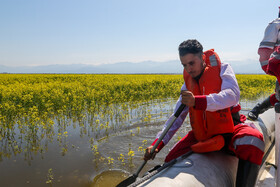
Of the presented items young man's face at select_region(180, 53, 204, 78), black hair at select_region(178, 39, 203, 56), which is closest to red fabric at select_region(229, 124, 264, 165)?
young man's face at select_region(180, 53, 204, 78)

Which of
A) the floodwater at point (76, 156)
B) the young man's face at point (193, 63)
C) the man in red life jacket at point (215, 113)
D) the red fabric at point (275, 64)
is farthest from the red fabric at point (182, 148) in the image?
the floodwater at point (76, 156)

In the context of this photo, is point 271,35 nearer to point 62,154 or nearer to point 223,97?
point 223,97

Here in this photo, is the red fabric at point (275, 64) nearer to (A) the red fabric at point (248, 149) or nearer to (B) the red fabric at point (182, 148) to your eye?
(A) the red fabric at point (248, 149)

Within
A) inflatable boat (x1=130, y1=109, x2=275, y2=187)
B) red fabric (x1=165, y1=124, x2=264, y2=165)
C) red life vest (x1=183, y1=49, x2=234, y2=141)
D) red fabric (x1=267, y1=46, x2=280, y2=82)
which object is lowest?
inflatable boat (x1=130, y1=109, x2=275, y2=187)

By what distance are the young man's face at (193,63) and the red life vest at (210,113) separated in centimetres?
6

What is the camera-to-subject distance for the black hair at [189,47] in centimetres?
178

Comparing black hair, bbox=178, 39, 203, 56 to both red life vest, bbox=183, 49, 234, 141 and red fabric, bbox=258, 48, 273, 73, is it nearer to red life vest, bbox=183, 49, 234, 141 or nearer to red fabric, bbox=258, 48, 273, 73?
red life vest, bbox=183, 49, 234, 141

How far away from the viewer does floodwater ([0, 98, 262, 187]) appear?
3.64 m

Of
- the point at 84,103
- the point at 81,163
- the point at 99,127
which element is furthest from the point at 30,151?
the point at 84,103

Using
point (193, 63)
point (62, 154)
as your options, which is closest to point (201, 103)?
point (193, 63)

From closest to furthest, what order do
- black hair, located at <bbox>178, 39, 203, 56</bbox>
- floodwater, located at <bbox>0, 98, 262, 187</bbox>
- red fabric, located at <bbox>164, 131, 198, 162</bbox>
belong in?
1. black hair, located at <bbox>178, 39, 203, 56</bbox>
2. red fabric, located at <bbox>164, 131, 198, 162</bbox>
3. floodwater, located at <bbox>0, 98, 262, 187</bbox>

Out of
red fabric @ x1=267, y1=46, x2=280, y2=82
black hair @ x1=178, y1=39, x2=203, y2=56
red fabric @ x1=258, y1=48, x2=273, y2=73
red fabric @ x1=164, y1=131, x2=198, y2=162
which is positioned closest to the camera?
red fabric @ x1=267, y1=46, x2=280, y2=82

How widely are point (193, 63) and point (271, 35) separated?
2.04 feet

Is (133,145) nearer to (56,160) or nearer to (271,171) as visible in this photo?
(56,160)
